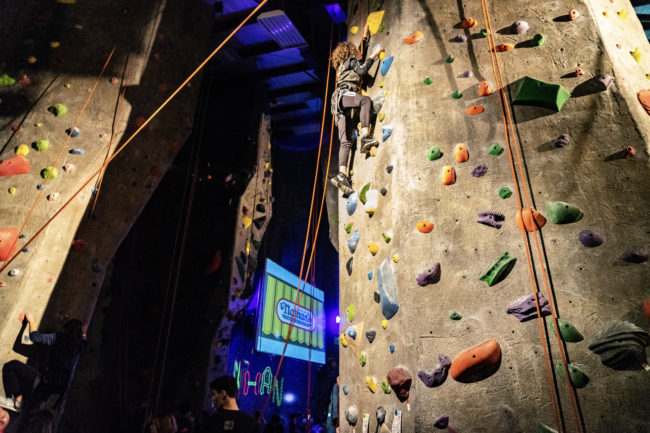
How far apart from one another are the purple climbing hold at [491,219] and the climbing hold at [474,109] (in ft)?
2.00

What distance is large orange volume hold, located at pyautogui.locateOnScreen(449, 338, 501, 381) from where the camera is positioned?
167 cm

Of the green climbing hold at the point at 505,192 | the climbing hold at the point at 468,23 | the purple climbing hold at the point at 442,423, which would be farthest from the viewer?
the climbing hold at the point at 468,23

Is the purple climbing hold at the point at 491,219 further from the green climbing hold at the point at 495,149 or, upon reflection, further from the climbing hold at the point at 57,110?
the climbing hold at the point at 57,110

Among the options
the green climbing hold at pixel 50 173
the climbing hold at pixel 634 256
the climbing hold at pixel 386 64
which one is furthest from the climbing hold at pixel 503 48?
the green climbing hold at pixel 50 173

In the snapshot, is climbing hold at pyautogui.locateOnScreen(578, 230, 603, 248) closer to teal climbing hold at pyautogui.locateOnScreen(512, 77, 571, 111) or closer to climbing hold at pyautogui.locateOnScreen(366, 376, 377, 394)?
teal climbing hold at pyautogui.locateOnScreen(512, 77, 571, 111)

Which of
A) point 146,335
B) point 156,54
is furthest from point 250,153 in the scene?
point 146,335

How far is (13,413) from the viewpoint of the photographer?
2902mm

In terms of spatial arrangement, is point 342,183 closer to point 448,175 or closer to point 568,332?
point 448,175

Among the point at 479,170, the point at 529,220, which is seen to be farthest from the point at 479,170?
the point at 529,220

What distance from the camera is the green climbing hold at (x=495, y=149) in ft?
6.56

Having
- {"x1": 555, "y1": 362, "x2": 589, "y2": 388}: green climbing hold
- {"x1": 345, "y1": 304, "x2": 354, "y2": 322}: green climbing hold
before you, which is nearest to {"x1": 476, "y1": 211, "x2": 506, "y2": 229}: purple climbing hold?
{"x1": 555, "y1": 362, "x2": 589, "y2": 388}: green climbing hold

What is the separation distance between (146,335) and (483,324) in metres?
4.35

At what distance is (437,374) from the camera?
1728mm

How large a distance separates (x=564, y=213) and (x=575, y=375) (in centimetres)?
69
